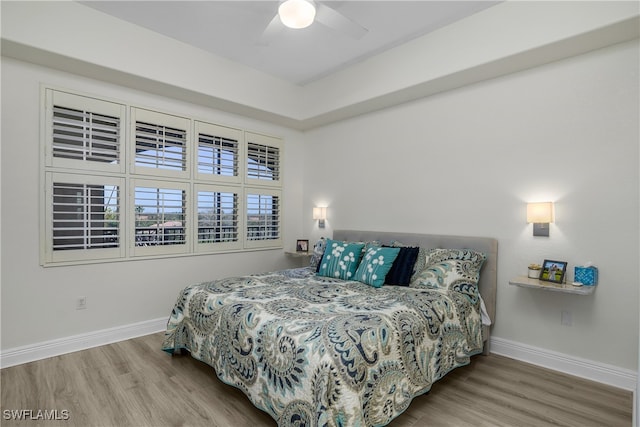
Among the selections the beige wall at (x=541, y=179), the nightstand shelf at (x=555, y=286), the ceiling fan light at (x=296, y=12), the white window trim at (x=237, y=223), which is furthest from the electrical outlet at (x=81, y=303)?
the nightstand shelf at (x=555, y=286)

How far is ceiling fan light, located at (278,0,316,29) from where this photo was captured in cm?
234

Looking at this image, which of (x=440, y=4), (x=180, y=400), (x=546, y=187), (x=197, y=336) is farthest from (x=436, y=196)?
(x=180, y=400)

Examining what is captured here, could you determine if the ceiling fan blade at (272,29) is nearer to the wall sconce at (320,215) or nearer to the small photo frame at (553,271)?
the wall sconce at (320,215)

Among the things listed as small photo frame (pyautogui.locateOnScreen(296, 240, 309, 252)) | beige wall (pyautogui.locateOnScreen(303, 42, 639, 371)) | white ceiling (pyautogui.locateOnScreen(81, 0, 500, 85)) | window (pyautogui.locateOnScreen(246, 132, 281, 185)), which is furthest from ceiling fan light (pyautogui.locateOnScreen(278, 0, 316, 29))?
small photo frame (pyautogui.locateOnScreen(296, 240, 309, 252))

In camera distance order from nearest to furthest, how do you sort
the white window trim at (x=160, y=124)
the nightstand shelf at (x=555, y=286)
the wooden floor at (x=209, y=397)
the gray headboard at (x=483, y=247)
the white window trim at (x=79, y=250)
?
the wooden floor at (x=209, y=397), the nightstand shelf at (x=555, y=286), the white window trim at (x=79, y=250), the gray headboard at (x=483, y=247), the white window trim at (x=160, y=124)

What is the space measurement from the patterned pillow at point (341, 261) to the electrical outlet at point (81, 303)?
7.53 feet

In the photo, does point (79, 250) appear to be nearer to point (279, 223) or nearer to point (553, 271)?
point (279, 223)

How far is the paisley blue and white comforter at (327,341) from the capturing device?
1.74m

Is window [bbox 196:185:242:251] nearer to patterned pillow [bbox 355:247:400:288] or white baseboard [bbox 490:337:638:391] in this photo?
patterned pillow [bbox 355:247:400:288]

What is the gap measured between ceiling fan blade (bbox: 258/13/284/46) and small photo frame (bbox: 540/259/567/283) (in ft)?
9.45

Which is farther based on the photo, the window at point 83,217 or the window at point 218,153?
the window at point 218,153

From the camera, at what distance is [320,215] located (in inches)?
188

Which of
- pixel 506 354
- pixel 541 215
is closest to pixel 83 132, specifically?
pixel 541 215

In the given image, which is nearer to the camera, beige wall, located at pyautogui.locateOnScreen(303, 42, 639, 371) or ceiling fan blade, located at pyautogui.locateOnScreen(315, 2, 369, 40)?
ceiling fan blade, located at pyautogui.locateOnScreen(315, 2, 369, 40)
